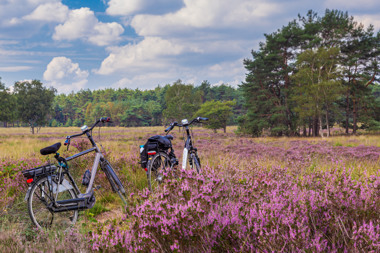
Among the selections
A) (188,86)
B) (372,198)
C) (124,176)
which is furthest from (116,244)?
(188,86)

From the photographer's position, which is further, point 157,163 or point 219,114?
point 219,114

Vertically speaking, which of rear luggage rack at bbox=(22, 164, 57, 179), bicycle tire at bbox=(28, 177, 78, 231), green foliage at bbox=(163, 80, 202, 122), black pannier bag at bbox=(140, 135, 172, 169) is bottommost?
bicycle tire at bbox=(28, 177, 78, 231)

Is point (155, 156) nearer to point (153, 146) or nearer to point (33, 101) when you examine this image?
point (153, 146)

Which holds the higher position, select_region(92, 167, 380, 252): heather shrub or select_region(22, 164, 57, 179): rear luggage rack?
select_region(22, 164, 57, 179): rear luggage rack

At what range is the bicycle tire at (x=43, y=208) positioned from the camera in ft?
11.0

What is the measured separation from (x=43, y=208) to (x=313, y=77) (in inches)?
1218

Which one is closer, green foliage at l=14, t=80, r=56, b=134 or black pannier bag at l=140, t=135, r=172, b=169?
black pannier bag at l=140, t=135, r=172, b=169

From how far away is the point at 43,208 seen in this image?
12.0 ft

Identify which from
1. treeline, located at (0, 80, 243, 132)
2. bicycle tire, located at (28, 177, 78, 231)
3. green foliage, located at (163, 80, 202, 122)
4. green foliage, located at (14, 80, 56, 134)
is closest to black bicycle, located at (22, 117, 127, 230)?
bicycle tire, located at (28, 177, 78, 231)

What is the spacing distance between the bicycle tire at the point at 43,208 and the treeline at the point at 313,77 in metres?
29.0

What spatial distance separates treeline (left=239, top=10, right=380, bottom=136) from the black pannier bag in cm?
2741

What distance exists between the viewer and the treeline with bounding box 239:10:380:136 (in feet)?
94.5

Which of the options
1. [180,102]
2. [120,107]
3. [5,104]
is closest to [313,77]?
[180,102]

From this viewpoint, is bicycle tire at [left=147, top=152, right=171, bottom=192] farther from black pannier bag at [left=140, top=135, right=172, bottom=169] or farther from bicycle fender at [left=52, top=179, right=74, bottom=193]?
bicycle fender at [left=52, top=179, right=74, bottom=193]
